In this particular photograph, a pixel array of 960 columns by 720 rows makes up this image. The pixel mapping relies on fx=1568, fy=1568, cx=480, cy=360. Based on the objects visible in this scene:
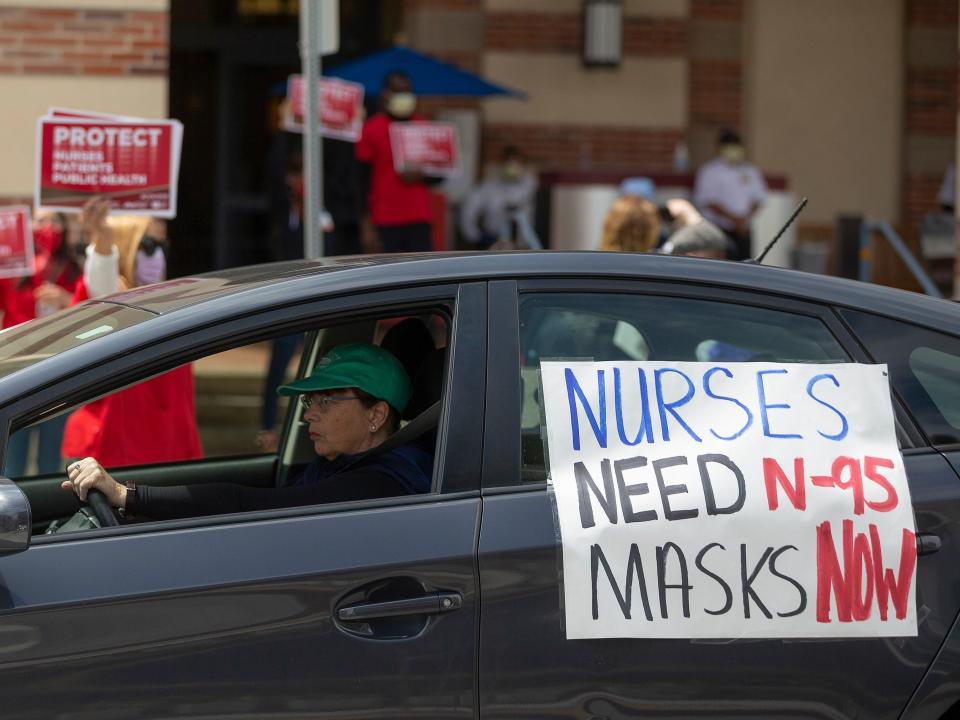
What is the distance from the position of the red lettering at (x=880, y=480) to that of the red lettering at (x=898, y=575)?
0.05m

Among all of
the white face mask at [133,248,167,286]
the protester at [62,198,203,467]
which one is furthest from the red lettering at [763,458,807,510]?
the white face mask at [133,248,167,286]

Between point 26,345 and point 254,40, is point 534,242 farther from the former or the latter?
point 26,345

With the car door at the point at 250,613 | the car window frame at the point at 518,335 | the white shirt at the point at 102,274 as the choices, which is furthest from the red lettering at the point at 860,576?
the white shirt at the point at 102,274

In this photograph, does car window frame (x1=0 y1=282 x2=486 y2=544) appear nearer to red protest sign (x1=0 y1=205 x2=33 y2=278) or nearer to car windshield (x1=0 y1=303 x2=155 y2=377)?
car windshield (x1=0 y1=303 x2=155 y2=377)

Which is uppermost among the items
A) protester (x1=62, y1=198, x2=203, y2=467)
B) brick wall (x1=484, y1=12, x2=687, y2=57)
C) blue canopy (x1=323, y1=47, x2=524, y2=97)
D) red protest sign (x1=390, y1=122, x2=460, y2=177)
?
brick wall (x1=484, y1=12, x2=687, y2=57)

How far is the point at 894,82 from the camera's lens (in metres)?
15.1

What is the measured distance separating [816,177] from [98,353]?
12738 mm

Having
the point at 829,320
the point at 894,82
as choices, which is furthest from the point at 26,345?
the point at 894,82

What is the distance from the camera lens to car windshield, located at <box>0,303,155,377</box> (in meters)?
3.29

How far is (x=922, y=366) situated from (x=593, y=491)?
32.4 inches

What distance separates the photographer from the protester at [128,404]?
551cm

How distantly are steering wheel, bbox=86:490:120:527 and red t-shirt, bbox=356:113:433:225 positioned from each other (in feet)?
25.7

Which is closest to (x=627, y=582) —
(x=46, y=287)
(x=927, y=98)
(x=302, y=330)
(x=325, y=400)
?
(x=302, y=330)

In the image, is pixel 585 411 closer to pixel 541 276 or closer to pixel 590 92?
pixel 541 276
